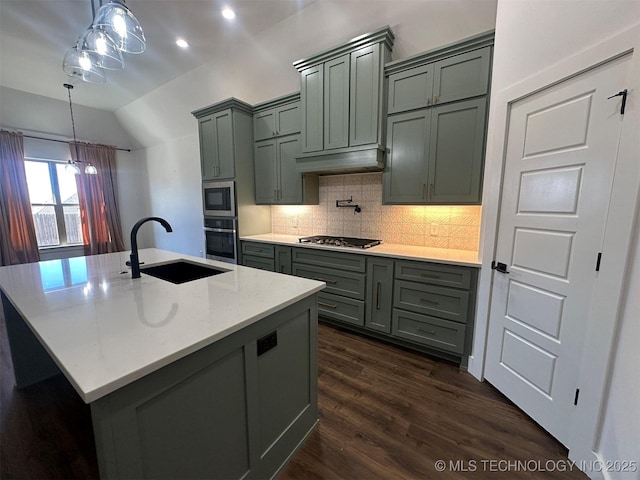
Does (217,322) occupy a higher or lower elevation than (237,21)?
lower

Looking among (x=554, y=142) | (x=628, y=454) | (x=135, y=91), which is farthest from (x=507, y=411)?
(x=135, y=91)

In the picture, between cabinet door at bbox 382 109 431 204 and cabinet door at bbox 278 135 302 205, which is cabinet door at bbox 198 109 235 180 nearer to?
cabinet door at bbox 278 135 302 205

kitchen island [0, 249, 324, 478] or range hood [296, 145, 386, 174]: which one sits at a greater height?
range hood [296, 145, 386, 174]

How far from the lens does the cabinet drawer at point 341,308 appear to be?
2.63m

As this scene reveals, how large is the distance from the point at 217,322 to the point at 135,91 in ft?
17.1

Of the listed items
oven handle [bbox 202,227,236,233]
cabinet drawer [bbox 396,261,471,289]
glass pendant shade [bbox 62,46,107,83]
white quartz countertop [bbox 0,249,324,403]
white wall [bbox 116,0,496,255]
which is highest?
white wall [bbox 116,0,496,255]

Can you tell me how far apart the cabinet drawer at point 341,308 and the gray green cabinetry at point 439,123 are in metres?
1.12

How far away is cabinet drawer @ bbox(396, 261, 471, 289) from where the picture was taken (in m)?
2.06

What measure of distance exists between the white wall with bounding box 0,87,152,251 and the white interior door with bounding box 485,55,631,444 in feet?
22.5

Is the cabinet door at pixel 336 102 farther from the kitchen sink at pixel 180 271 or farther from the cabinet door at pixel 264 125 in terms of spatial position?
the kitchen sink at pixel 180 271

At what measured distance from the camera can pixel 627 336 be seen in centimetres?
115

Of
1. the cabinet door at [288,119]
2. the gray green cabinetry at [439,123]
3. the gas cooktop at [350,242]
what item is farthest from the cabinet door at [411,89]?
the gas cooktop at [350,242]

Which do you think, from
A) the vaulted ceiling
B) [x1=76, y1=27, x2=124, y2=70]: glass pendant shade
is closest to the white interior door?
the vaulted ceiling

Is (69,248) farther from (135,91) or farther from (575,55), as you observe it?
(575,55)
